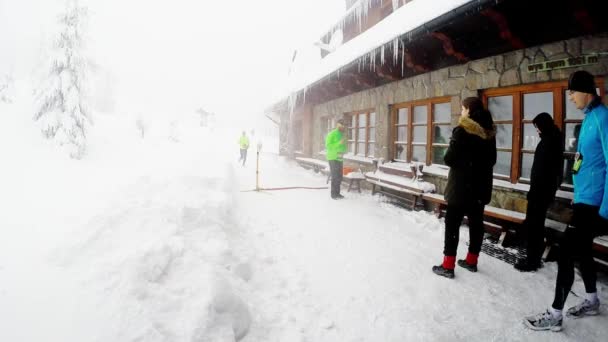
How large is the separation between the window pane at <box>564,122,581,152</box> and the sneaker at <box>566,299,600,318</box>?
2.29 metres

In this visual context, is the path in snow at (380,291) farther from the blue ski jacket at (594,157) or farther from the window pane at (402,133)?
the window pane at (402,133)

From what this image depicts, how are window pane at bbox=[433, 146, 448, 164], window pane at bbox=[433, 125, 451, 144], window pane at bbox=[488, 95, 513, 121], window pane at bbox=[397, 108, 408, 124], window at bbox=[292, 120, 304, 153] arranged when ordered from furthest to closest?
window at bbox=[292, 120, 304, 153] → window pane at bbox=[397, 108, 408, 124] → window pane at bbox=[433, 146, 448, 164] → window pane at bbox=[433, 125, 451, 144] → window pane at bbox=[488, 95, 513, 121]

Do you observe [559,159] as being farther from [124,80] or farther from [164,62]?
[164,62]

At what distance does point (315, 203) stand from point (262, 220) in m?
1.72

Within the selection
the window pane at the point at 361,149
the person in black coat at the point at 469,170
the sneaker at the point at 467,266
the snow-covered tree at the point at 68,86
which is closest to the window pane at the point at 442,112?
the person in black coat at the point at 469,170

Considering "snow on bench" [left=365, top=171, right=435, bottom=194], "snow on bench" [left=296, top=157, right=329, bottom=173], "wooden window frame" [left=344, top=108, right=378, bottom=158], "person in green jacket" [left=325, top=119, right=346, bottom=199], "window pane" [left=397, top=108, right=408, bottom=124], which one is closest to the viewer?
"snow on bench" [left=365, top=171, right=435, bottom=194]

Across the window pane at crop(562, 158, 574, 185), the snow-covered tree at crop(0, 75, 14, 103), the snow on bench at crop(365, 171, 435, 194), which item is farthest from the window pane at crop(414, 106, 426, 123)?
the snow-covered tree at crop(0, 75, 14, 103)

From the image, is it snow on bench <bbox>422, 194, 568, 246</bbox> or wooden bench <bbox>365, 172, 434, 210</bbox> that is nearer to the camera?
snow on bench <bbox>422, 194, 568, 246</bbox>

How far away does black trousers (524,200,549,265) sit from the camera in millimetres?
3432

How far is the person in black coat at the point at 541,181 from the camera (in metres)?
3.32

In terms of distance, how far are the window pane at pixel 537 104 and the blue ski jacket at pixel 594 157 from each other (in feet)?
7.62

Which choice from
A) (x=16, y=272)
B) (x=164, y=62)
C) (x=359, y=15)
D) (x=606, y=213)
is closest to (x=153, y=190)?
(x=16, y=272)

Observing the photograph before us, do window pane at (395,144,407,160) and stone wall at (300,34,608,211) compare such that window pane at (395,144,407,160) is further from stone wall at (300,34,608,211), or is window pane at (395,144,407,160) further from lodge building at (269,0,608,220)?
stone wall at (300,34,608,211)

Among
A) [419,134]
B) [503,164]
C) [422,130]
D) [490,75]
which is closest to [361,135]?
[419,134]
